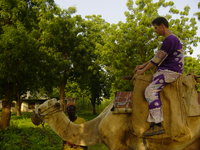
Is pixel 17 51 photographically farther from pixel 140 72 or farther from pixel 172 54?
pixel 172 54

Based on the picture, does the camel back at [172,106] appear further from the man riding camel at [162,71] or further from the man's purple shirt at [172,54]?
the man's purple shirt at [172,54]

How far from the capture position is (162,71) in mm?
4438

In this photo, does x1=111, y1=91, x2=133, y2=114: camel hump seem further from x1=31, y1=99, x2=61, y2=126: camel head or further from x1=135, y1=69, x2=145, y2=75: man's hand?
x1=31, y1=99, x2=61, y2=126: camel head

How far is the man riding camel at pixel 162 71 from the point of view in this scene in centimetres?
430

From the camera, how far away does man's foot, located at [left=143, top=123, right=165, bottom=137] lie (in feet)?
14.0

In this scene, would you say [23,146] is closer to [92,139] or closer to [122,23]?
[92,139]

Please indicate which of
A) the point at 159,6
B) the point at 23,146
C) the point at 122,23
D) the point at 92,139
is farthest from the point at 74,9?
the point at 92,139

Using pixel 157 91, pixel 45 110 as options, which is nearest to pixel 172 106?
pixel 157 91

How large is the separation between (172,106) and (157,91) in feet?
1.11

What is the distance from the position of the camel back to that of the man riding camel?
0.11m

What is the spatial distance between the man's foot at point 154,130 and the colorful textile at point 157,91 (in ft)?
0.37

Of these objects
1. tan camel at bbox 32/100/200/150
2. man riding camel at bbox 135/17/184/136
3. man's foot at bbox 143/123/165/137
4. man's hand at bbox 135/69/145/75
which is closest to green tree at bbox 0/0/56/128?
tan camel at bbox 32/100/200/150

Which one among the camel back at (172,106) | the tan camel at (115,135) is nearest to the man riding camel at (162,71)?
the camel back at (172,106)

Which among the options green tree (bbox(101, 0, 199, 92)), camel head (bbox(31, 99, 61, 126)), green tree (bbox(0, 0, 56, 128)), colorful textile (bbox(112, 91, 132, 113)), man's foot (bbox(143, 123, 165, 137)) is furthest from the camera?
green tree (bbox(101, 0, 199, 92))
